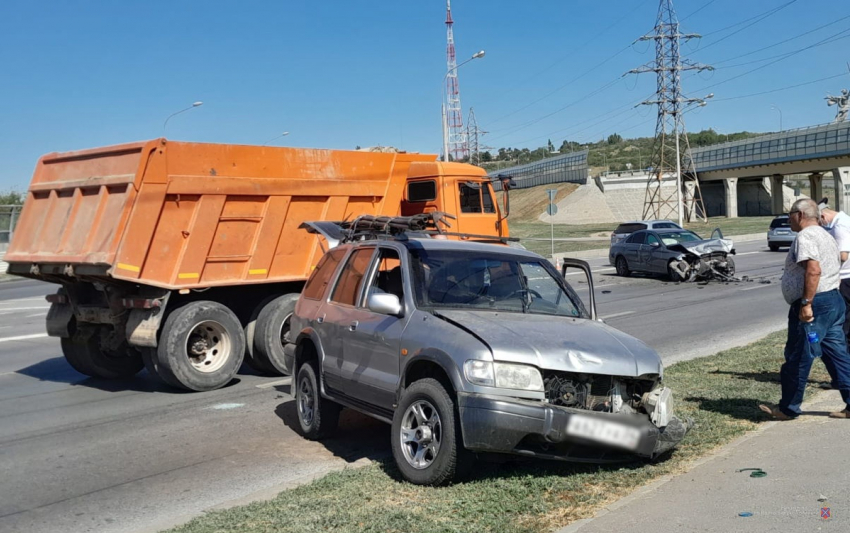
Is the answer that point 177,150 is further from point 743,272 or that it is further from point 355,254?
point 743,272

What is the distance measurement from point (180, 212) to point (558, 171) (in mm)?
89016

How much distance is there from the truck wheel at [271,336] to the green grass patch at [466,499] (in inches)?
184

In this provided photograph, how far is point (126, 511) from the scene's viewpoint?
5.77 meters

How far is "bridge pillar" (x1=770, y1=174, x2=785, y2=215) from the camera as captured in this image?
88.1m

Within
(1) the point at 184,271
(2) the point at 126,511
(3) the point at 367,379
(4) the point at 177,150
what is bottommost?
(2) the point at 126,511

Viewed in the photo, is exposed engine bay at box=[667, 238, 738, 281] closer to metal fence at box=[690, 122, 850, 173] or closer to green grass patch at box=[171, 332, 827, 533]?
green grass patch at box=[171, 332, 827, 533]

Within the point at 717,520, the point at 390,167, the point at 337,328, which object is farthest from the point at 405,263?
the point at 390,167

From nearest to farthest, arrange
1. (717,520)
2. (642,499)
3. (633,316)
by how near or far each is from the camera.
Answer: (717,520) < (642,499) < (633,316)

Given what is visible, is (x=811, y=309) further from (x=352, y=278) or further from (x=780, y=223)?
(x=780, y=223)

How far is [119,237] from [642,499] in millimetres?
6583

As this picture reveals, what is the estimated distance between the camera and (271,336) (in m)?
10.8

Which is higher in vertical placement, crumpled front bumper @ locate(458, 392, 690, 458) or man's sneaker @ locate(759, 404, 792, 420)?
crumpled front bumper @ locate(458, 392, 690, 458)

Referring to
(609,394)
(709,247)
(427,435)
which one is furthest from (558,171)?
(427,435)

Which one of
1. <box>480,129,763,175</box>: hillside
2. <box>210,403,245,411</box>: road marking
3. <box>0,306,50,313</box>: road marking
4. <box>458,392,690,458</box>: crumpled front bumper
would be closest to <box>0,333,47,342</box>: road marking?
<box>0,306,50,313</box>: road marking
